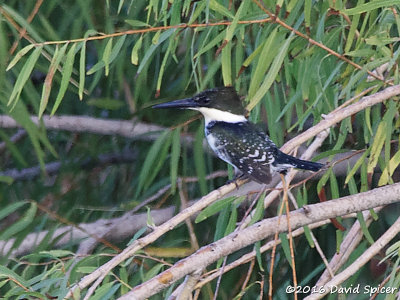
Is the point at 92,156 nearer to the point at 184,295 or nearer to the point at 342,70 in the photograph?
the point at 342,70

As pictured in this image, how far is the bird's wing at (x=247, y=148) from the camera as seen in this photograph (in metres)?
2.31

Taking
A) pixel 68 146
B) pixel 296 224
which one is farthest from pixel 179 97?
pixel 296 224

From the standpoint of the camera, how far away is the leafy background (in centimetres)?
→ 199

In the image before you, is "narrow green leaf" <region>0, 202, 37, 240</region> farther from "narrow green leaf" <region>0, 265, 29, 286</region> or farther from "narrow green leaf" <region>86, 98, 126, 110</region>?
"narrow green leaf" <region>86, 98, 126, 110</region>

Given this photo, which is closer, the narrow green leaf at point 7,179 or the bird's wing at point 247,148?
the bird's wing at point 247,148

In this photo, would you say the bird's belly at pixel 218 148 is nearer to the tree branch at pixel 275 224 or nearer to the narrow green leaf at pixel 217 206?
the narrow green leaf at pixel 217 206

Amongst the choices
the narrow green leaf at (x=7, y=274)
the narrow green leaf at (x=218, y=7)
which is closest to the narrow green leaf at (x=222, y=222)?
the narrow green leaf at (x=218, y=7)

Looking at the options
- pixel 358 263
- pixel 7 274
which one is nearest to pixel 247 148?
pixel 358 263

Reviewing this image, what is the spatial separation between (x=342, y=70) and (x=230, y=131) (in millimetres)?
376

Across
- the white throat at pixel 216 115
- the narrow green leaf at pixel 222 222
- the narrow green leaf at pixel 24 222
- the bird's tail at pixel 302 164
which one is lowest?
the narrow green leaf at pixel 222 222

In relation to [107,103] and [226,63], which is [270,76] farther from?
[107,103]

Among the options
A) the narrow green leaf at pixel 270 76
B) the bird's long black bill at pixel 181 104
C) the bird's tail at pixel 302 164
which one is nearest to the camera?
the narrow green leaf at pixel 270 76

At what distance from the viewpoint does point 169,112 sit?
3.19 m

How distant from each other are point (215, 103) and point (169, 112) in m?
0.68
